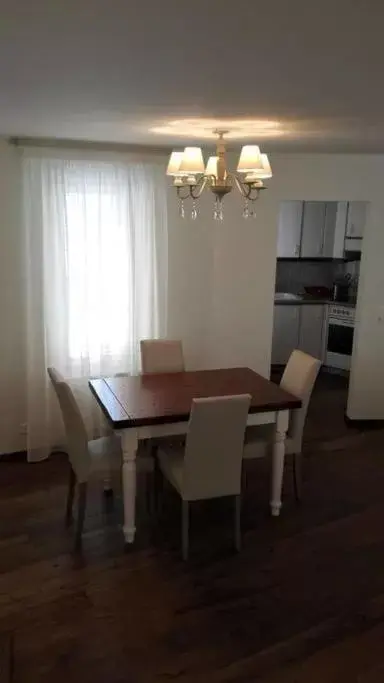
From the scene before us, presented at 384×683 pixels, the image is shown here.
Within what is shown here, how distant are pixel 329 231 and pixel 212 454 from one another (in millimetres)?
4583

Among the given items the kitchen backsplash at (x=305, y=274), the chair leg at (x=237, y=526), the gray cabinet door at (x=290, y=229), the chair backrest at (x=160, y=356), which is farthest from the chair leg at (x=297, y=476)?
the kitchen backsplash at (x=305, y=274)

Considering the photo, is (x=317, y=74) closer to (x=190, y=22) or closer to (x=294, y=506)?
(x=190, y=22)

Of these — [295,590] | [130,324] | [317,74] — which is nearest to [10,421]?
[130,324]

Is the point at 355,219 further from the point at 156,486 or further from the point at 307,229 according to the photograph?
the point at 156,486

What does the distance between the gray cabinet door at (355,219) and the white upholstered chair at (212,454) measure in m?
4.29

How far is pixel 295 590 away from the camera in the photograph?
296cm

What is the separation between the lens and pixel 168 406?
11.0 ft

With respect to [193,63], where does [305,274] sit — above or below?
below

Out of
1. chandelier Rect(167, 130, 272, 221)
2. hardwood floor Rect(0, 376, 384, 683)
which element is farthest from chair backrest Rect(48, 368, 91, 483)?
chandelier Rect(167, 130, 272, 221)

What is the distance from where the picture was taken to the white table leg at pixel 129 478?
127 inches

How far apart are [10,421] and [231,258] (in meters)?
2.28

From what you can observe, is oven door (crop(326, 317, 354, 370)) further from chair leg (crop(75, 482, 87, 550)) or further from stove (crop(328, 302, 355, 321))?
chair leg (crop(75, 482, 87, 550))

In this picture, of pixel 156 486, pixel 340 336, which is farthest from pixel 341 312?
pixel 156 486

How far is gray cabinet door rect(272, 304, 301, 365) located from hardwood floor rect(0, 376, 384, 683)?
9.67 feet
